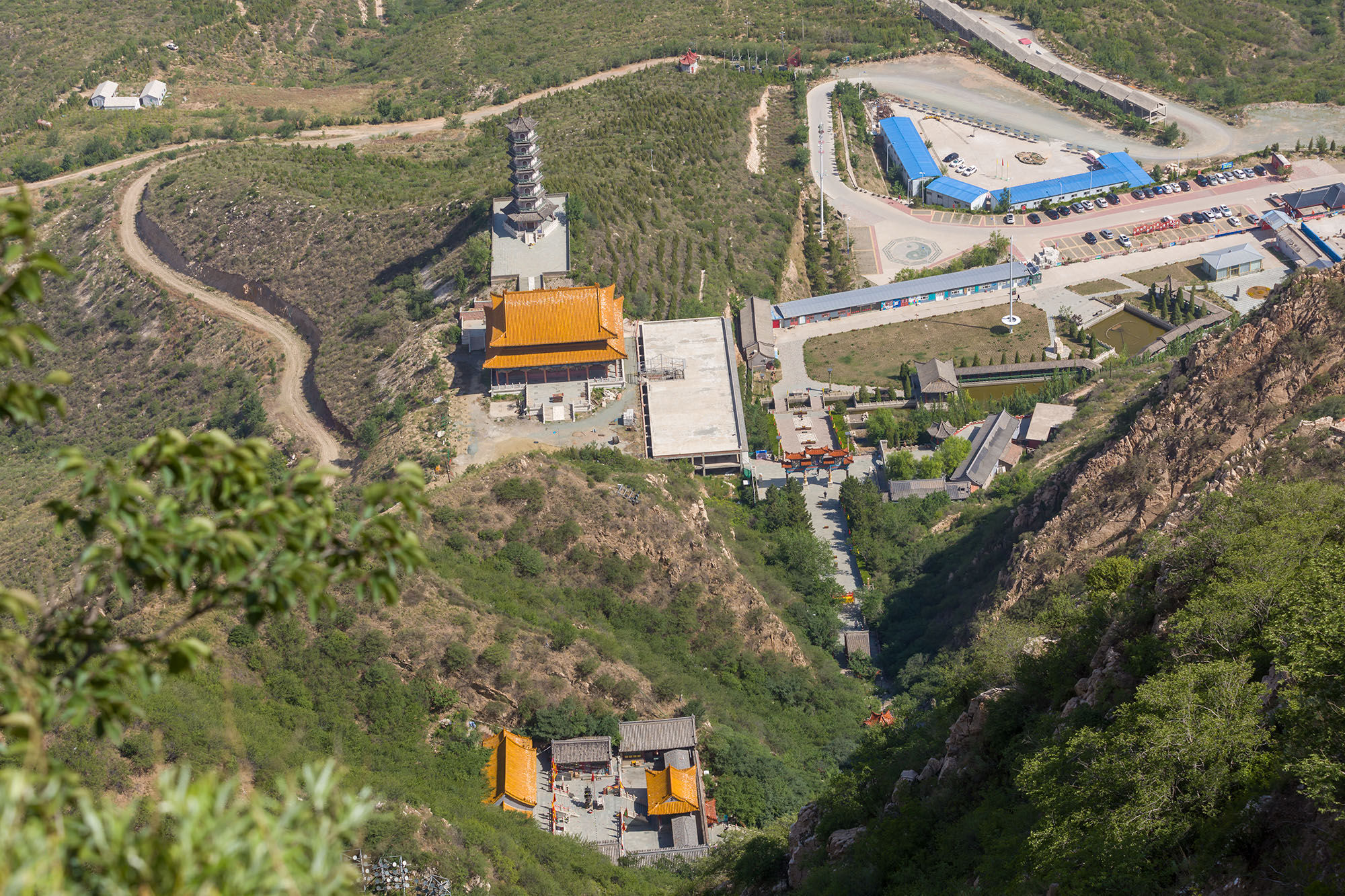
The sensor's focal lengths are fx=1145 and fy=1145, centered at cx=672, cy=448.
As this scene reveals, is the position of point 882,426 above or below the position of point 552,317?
below

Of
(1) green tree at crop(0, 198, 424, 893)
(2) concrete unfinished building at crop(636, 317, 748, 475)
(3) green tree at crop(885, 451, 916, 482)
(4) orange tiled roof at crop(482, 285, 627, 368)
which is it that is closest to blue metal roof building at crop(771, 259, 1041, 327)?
(2) concrete unfinished building at crop(636, 317, 748, 475)

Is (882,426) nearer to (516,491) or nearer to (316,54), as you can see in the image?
(516,491)

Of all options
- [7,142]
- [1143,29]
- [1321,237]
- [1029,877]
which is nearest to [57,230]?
[7,142]

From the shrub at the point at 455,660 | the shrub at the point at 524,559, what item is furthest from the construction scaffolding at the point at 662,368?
the shrub at the point at 455,660

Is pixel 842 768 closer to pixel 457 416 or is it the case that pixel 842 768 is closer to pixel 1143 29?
pixel 457 416

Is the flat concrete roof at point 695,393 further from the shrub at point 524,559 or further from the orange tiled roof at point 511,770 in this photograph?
the orange tiled roof at point 511,770

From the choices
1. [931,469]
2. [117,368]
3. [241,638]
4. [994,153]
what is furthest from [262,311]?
[994,153]

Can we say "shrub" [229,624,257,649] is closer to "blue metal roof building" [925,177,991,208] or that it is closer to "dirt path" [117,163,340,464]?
"dirt path" [117,163,340,464]
